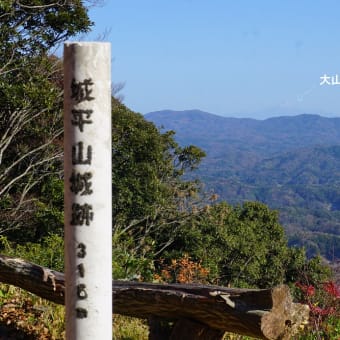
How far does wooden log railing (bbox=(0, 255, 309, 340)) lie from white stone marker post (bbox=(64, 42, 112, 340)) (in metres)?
0.98

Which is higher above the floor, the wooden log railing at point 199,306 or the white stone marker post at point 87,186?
the white stone marker post at point 87,186

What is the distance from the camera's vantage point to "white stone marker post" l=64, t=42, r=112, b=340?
373 cm

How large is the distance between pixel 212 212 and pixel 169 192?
178cm

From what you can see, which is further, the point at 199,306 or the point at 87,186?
the point at 199,306

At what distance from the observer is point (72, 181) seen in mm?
3758

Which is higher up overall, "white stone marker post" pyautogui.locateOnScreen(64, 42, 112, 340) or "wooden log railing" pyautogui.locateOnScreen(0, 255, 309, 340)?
"white stone marker post" pyautogui.locateOnScreen(64, 42, 112, 340)

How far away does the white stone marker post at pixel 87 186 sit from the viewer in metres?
3.73

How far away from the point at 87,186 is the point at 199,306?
1396 mm

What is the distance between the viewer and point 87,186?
3.74 metres

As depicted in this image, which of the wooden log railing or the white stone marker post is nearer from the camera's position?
the white stone marker post

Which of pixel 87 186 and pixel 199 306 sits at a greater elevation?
pixel 87 186

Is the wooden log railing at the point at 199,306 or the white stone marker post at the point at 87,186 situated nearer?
the white stone marker post at the point at 87,186

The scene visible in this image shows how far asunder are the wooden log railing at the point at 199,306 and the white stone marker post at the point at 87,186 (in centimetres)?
98

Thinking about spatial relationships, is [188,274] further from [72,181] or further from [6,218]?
[72,181]
